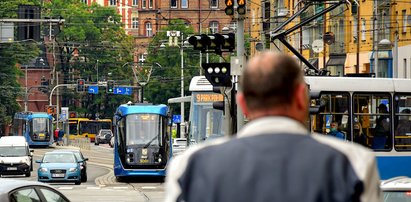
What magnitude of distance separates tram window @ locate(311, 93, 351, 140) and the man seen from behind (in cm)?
2100

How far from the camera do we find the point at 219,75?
89.4 ft

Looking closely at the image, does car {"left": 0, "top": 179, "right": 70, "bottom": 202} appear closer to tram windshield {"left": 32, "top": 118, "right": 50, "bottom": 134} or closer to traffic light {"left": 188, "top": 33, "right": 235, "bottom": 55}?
traffic light {"left": 188, "top": 33, "right": 235, "bottom": 55}

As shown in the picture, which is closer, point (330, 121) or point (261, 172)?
point (261, 172)

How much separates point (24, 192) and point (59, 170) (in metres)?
31.9

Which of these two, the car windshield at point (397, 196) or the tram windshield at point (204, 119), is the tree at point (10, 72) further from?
the car windshield at point (397, 196)

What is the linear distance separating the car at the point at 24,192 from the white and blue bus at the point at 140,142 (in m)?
32.2

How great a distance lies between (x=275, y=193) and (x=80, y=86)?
91.0 m

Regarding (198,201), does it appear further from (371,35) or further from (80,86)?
(80,86)

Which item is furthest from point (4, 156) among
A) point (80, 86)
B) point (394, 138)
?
point (80, 86)

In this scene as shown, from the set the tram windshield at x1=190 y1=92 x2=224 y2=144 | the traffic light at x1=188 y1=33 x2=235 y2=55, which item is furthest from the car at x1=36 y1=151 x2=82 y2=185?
the traffic light at x1=188 y1=33 x2=235 y2=55

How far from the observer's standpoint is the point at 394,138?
26.6 m

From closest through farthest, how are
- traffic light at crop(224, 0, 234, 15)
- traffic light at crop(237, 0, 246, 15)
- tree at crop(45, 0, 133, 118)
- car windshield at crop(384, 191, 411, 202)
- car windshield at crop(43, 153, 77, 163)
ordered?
car windshield at crop(384, 191, 411, 202) < traffic light at crop(237, 0, 246, 15) < traffic light at crop(224, 0, 234, 15) < car windshield at crop(43, 153, 77, 163) < tree at crop(45, 0, 133, 118)

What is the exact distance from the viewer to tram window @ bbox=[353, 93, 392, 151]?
1033 inches

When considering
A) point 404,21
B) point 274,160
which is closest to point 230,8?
point 274,160
